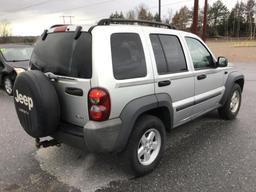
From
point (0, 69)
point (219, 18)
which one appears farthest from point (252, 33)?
point (0, 69)

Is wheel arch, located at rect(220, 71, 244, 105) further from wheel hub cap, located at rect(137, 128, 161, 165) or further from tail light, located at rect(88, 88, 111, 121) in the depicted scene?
tail light, located at rect(88, 88, 111, 121)

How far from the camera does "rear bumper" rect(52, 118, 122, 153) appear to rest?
2.94 metres

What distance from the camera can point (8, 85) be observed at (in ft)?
28.8

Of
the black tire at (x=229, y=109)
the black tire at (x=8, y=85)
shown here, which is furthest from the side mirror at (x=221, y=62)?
the black tire at (x=8, y=85)

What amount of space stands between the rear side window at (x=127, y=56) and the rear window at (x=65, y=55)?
0.94 ft

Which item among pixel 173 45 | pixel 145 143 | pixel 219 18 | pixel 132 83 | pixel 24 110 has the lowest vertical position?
pixel 145 143

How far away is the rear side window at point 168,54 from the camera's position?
3611 mm

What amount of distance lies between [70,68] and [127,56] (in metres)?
0.67

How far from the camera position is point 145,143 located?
11.6ft

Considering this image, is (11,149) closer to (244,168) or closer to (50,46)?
(50,46)

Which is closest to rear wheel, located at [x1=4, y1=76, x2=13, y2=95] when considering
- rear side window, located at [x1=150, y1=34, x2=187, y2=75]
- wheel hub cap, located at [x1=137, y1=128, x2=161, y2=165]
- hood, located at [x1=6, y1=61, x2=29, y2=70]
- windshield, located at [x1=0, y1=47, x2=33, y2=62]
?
hood, located at [x1=6, y1=61, x2=29, y2=70]

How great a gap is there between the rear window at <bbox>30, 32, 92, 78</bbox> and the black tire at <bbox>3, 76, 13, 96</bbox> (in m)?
5.42

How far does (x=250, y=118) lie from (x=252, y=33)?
92186 mm

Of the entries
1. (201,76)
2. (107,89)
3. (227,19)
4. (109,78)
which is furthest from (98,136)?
(227,19)
